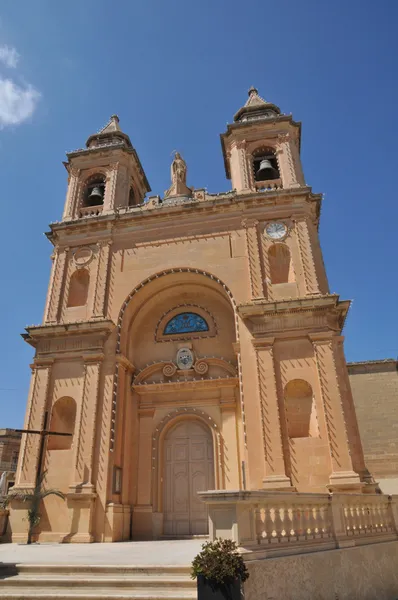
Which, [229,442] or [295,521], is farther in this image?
[229,442]

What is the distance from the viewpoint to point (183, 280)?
16.6 meters

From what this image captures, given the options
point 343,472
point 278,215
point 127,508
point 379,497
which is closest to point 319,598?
point 379,497

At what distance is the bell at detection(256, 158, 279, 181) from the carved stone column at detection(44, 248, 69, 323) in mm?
8632

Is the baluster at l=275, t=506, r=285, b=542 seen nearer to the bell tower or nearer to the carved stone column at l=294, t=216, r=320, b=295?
the bell tower

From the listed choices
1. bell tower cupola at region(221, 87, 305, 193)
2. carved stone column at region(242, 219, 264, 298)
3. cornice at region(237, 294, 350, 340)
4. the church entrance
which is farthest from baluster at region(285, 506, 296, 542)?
bell tower cupola at region(221, 87, 305, 193)

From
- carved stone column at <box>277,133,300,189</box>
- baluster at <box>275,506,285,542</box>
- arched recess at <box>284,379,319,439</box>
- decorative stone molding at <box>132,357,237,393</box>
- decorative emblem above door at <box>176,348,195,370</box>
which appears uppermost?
carved stone column at <box>277,133,300,189</box>

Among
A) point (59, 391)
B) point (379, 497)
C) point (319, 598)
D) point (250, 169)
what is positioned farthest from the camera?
point (250, 169)

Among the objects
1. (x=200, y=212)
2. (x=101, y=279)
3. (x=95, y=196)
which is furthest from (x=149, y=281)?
(x=95, y=196)

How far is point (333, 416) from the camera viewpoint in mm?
12492

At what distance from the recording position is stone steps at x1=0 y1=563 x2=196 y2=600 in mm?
6258

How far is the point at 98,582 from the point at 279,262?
1200cm

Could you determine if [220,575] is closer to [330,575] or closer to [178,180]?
[330,575]

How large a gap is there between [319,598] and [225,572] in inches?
82.9

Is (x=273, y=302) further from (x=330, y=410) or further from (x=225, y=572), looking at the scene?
(x=225, y=572)
